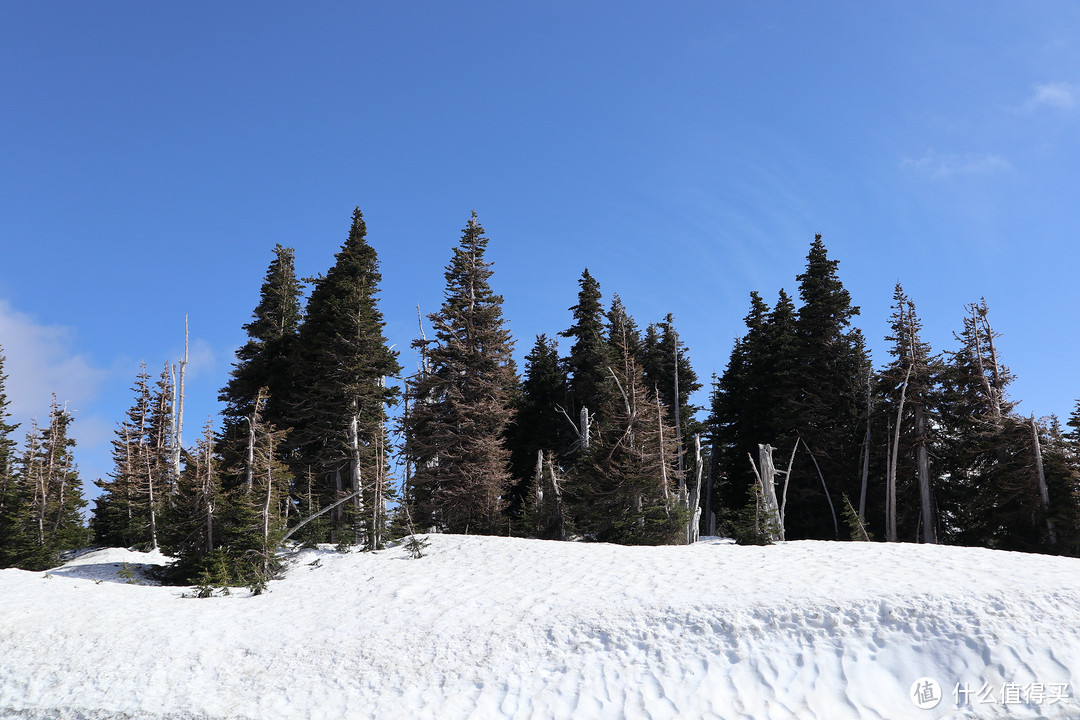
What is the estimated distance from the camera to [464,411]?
91.1 ft

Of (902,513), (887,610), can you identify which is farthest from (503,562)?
(902,513)

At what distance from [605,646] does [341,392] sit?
18.9 metres

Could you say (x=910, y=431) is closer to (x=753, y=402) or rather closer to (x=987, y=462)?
(x=987, y=462)

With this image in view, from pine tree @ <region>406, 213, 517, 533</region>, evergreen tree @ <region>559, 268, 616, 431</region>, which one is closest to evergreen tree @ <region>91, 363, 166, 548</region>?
pine tree @ <region>406, 213, 517, 533</region>

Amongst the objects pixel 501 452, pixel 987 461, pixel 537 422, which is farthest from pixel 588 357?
pixel 987 461

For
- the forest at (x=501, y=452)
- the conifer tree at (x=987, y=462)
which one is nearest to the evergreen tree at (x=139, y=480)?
the forest at (x=501, y=452)

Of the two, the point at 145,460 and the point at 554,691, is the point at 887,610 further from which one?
the point at 145,460

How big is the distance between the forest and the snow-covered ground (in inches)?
202

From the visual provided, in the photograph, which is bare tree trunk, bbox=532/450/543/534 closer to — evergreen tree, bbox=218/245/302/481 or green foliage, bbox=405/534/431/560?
green foliage, bbox=405/534/431/560

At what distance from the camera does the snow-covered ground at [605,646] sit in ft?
34.7

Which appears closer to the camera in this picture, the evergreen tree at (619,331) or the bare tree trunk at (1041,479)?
the bare tree trunk at (1041,479)

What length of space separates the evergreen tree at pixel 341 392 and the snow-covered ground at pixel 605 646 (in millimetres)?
10282

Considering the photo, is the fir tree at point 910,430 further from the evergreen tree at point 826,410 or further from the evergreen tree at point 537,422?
the evergreen tree at point 537,422

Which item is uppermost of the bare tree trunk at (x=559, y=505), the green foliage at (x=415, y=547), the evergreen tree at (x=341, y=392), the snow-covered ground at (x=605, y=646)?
the evergreen tree at (x=341, y=392)
